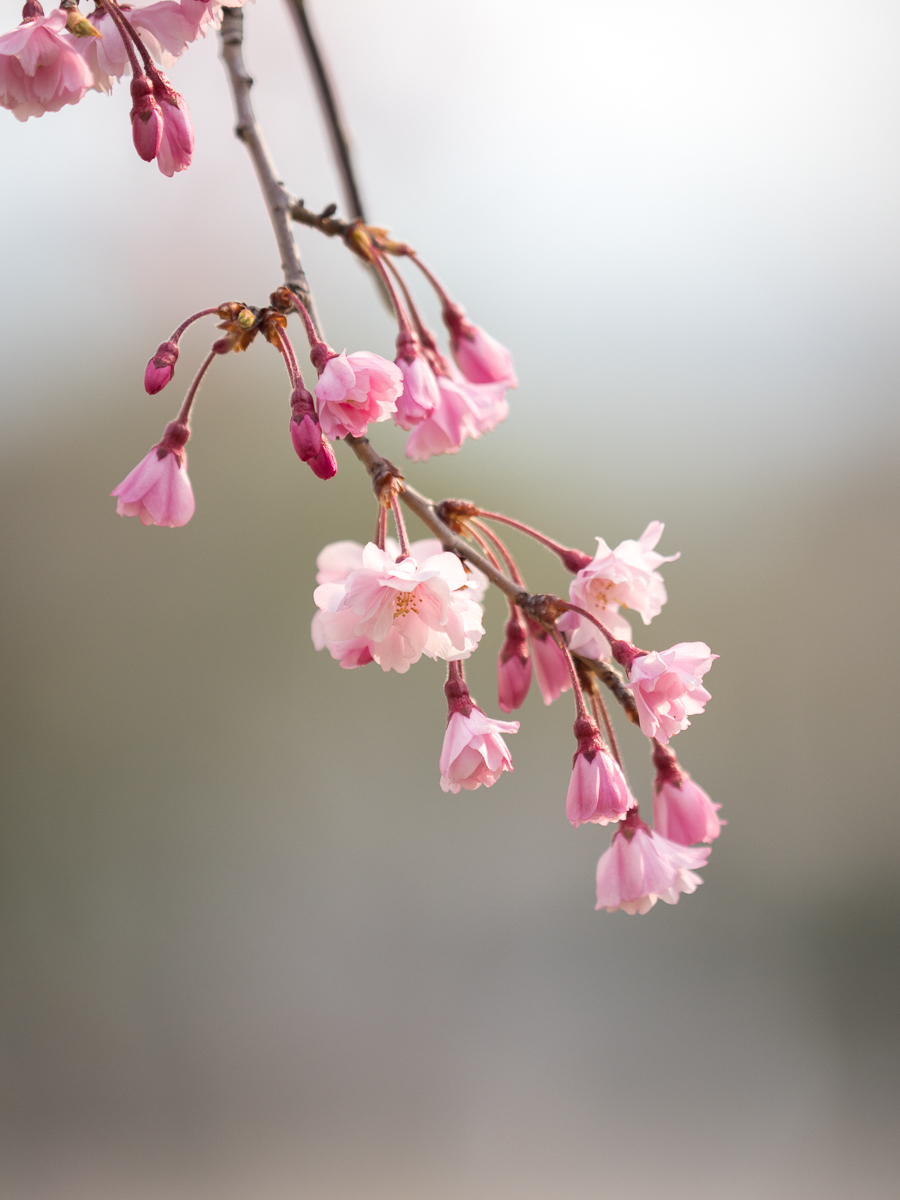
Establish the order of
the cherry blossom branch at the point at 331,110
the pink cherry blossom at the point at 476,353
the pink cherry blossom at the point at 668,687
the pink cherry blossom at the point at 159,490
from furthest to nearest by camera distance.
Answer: the cherry blossom branch at the point at 331,110, the pink cherry blossom at the point at 476,353, the pink cherry blossom at the point at 159,490, the pink cherry blossom at the point at 668,687

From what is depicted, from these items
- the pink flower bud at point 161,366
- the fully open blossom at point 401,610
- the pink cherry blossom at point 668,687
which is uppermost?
the pink flower bud at point 161,366

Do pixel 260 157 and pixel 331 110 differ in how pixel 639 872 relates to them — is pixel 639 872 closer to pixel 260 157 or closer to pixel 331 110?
pixel 260 157

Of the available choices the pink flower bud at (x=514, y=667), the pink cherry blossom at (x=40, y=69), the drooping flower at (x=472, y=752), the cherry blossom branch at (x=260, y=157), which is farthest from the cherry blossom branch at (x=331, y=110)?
the drooping flower at (x=472, y=752)

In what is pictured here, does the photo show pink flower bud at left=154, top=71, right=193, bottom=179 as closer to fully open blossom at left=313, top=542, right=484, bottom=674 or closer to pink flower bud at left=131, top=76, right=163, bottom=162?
pink flower bud at left=131, top=76, right=163, bottom=162

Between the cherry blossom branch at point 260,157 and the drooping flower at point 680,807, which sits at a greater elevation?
the cherry blossom branch at point 260,157

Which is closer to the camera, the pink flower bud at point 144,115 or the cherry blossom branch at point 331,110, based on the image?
the pink flower bud at point 144,115

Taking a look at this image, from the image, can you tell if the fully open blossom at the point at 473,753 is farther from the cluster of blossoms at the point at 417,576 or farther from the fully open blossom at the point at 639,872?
the fully open blossom at the point at 639,872

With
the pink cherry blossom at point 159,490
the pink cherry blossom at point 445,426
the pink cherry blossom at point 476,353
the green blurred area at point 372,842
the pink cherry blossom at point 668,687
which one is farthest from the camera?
the green blurred area at point 372,842
